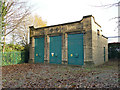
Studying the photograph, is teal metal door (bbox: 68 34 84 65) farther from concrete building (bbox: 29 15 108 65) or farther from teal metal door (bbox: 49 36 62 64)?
teal metal door (bbox: 49 36 62 64)

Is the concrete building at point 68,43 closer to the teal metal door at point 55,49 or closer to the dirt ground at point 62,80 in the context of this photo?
the teal metal door at point 55,49

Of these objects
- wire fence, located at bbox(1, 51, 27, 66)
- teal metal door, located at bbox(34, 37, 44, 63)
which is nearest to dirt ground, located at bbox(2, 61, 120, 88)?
wire fence, located at bbox(1, 51, 27, 66)

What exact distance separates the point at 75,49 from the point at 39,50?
5.60 meters

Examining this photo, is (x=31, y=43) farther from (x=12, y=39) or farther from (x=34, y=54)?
(x=12, y=39)

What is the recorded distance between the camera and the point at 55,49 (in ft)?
43.3

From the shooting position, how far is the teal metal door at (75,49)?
11.4m

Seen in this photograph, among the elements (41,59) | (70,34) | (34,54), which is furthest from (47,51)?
(70,34)

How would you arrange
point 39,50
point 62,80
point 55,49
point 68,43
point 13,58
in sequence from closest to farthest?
point 62,80 < point 68,43 < point 55,49 < point 13,58 < point 39,50

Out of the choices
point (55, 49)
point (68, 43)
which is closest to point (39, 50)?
point (55, 49)

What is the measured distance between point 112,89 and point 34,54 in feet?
40.8

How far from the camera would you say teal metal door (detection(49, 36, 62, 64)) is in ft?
42.3

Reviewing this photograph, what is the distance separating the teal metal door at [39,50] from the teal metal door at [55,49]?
5.19ft

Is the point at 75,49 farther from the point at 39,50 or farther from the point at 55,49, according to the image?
the point at 39,50

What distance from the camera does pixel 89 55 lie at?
10828 mm
